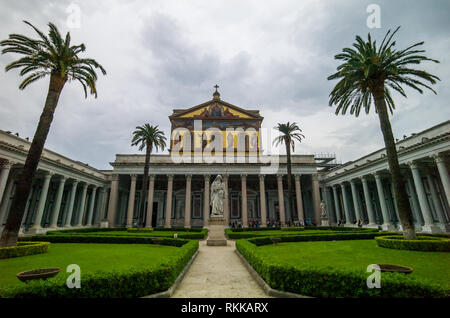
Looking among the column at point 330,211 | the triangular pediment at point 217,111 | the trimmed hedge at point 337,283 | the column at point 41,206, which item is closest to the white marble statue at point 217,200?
the trimmed hedge at point 337,283

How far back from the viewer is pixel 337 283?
5078 mm

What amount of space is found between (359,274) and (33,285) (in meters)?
7.05

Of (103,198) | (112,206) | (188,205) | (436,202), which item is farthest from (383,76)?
(103,198)

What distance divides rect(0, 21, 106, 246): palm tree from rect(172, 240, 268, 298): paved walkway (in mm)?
10470

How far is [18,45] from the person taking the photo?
12883 millimetres

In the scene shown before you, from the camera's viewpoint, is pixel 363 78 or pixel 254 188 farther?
pixel 254 188

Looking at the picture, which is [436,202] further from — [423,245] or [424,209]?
[423,245]

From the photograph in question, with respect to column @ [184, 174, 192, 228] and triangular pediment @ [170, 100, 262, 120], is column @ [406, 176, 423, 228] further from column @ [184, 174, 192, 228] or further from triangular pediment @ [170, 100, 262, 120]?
column @ [184, 174, 192, 228]

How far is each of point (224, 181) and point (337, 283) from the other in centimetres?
2712

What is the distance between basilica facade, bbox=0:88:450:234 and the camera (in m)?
23.6

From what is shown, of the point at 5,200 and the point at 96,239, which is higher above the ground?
the point at 5,200

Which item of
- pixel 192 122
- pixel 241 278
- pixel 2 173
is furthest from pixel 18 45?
pixel 192 122

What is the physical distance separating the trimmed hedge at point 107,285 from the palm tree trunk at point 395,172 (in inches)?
552
